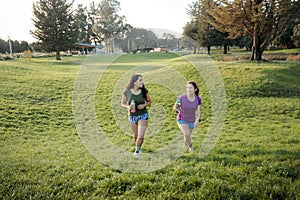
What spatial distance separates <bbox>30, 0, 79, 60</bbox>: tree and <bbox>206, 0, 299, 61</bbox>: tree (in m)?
29.9

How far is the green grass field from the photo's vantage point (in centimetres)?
404

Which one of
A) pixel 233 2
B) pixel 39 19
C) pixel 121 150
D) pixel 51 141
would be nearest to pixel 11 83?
pixel 51 141

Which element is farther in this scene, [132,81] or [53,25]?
[53,25]

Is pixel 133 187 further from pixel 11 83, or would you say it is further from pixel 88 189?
pixel 11 83

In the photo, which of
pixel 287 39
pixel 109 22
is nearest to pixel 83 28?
pixel 109 22

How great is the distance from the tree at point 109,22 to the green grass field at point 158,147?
69898 millimetres

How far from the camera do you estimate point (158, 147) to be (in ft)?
22.9

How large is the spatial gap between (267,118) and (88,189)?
944 cm

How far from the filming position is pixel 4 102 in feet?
38.2

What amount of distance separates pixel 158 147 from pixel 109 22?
267ft

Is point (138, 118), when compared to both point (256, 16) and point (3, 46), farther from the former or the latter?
point (3, 46)

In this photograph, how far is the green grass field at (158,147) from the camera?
159 inches

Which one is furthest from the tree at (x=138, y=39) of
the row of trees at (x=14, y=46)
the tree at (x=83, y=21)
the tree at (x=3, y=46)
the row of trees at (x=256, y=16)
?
the row of trees at (x=256, y=16)

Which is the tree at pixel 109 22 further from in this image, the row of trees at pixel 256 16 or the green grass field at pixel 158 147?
the green grass field at pixel 158 147
